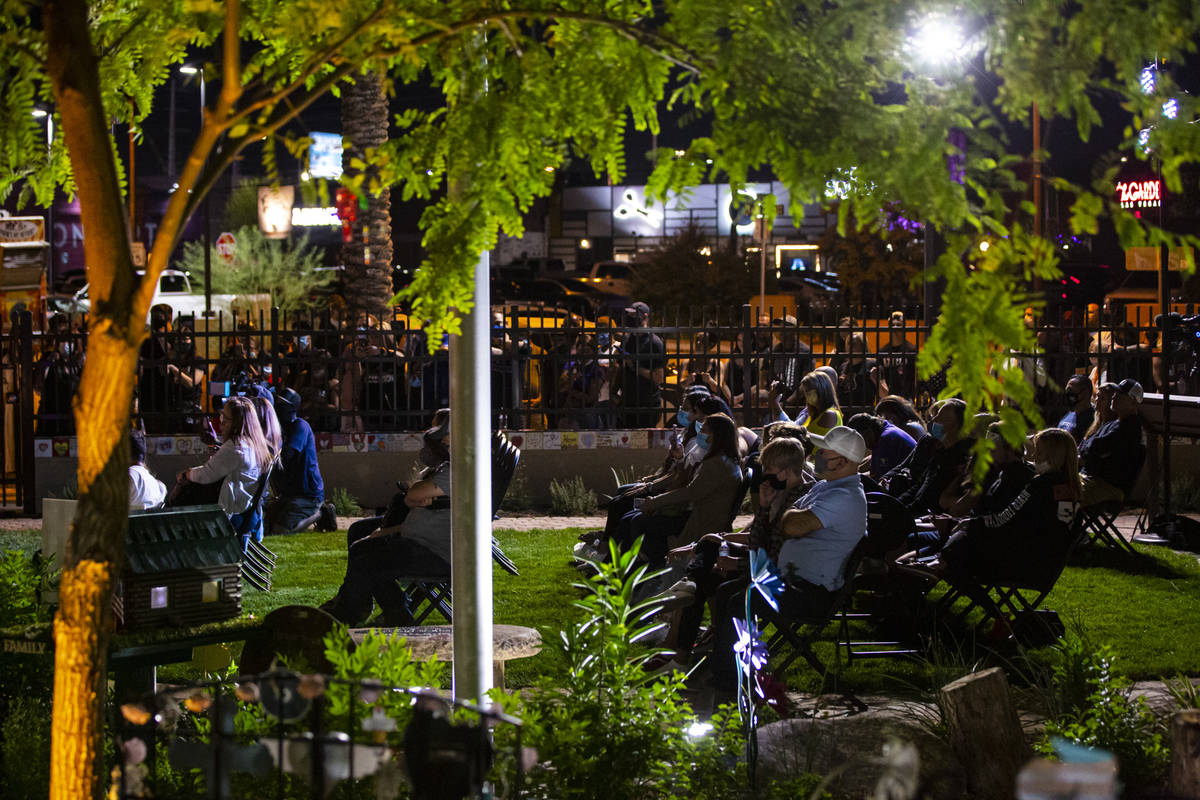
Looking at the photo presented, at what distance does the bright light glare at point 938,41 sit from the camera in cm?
356

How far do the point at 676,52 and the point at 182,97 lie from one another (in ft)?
191

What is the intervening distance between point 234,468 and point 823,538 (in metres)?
4.83

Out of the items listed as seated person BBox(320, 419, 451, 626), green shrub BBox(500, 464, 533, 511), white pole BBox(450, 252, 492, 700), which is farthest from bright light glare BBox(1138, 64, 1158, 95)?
green shrub BBox(500, 464, 533, 511)

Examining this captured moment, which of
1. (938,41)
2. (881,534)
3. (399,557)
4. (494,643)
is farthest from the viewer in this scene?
(399,557)

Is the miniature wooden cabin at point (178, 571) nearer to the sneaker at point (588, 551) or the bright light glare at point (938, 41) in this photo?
the bright light glare at point (938, 41)

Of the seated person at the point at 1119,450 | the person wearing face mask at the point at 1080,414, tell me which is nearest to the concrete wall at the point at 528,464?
the person wearing face mask at the point at 1080,414

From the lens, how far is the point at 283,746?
3.08 m

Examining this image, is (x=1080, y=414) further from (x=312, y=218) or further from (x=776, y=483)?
(x=312, y=218)

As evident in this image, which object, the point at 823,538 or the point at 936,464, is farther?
the point at 936,464

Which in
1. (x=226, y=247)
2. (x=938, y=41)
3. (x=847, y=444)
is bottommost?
(x=847, y=444)

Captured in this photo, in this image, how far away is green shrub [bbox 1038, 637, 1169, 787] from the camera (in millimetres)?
5059

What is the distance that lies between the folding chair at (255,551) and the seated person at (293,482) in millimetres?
1448

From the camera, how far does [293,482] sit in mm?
11922

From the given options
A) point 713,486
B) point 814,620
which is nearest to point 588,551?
point 713,486
